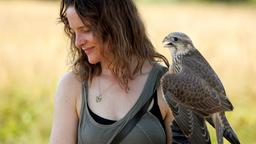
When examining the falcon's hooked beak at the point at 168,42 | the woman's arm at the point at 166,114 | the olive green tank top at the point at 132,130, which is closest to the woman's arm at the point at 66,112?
the olive green tank top at the point at 132,130

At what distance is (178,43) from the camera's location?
457 cm

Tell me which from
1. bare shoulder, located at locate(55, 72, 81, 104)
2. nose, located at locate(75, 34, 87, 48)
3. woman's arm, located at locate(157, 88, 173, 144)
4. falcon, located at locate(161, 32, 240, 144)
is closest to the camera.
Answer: falcon, located at locate(161, 32, 240, 144)

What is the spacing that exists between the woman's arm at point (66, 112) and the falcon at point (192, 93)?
21.2 inches

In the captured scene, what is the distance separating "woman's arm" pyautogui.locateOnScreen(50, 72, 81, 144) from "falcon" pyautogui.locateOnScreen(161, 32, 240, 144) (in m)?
0.54

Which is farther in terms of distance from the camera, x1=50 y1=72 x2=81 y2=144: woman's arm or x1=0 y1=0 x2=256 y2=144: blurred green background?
x1=0 y1=0 x2=256 y2=144: blurred green background

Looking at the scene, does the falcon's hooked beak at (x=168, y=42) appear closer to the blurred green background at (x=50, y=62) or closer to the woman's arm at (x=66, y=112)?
the woman's arm at (x=66, y=112)

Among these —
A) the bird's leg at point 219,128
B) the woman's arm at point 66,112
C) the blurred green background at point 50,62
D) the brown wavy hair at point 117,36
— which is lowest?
the blurred green background at point 50,62

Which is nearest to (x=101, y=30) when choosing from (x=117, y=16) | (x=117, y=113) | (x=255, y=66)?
(x=117, y=16)

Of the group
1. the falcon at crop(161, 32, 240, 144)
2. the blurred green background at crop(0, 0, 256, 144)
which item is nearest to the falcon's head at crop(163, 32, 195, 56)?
the falcon at crop(161, 32, 240, 144)

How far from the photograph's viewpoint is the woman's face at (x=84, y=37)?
4644 millimetres

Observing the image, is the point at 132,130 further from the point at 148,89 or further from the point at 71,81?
the point at 71,81

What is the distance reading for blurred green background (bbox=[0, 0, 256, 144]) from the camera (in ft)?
30.2

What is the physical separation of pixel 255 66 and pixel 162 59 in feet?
23.9

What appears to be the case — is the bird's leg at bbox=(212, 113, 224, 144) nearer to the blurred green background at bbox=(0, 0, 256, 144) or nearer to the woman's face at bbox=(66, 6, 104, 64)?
the woman's face at bbox=(66, 6, 104, 64)
